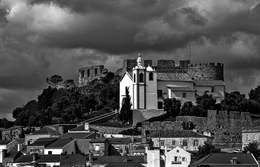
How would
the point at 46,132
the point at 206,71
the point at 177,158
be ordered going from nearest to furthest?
the point at 177,158, the point at 46,132, the point at 206,71

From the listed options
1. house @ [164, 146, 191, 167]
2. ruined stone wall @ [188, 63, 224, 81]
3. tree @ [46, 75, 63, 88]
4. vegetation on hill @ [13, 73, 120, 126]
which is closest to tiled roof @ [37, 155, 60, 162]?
house @ [164, 146, 191, 167]

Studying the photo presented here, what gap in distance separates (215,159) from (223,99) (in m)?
38.9

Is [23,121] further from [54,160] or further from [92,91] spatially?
[54,160]

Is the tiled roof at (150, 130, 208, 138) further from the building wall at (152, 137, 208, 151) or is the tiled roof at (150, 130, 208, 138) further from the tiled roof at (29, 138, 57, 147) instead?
the tiled roof at (29, 138, 57, 147)

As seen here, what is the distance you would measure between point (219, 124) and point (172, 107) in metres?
8.04

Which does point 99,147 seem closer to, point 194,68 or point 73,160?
point 73,160

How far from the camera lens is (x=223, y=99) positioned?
336ft

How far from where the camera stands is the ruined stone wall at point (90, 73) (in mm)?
124188

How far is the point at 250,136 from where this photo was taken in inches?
3263

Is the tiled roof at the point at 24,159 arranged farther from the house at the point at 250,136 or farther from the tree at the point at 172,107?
the tree at the point at 172,107

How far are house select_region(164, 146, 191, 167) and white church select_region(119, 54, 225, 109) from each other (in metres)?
27.4

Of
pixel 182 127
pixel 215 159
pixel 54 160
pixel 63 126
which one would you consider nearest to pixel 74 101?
pixel 63 126

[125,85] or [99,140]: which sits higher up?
[125,85]

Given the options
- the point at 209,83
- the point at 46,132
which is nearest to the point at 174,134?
the point at 46,132
